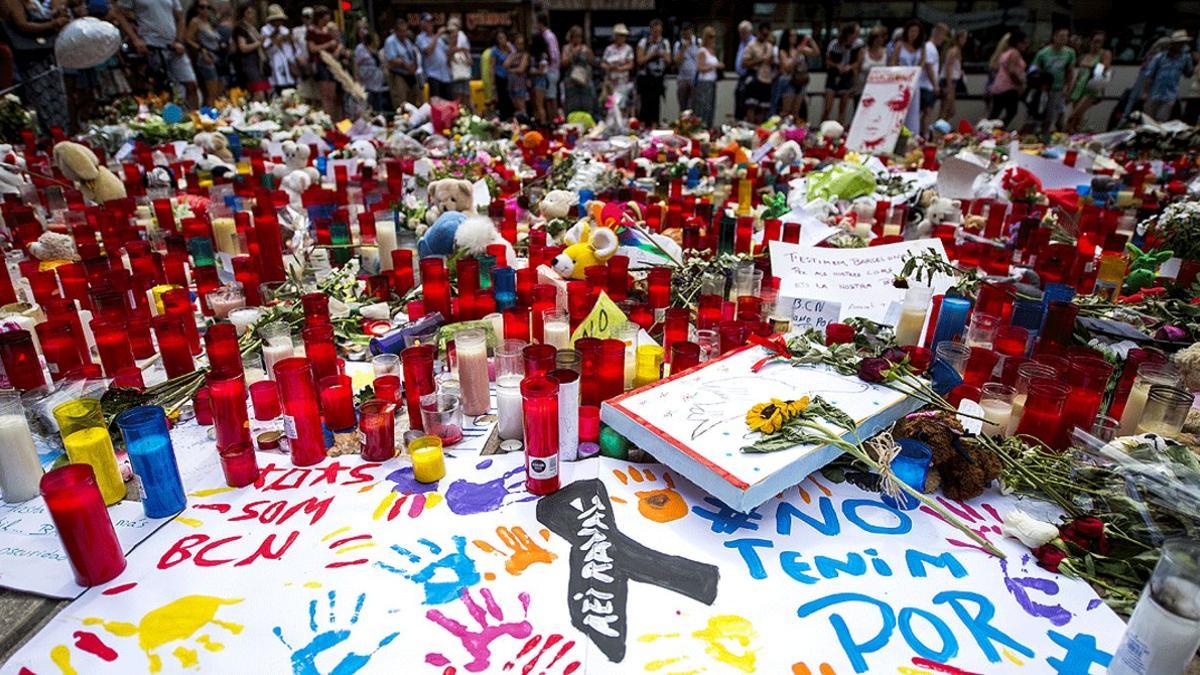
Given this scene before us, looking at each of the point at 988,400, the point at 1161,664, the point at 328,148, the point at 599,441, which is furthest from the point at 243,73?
the point at 1161,664

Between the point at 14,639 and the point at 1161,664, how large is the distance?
178 cm

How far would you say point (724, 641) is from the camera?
1103mm

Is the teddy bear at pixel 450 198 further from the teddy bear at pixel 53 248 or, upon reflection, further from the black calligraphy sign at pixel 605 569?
the black calligraphy sign at pixel 605 569

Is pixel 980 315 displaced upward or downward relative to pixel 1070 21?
downward

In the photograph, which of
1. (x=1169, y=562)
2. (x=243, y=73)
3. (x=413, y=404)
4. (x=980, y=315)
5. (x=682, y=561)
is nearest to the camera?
(x=1169, y=562)

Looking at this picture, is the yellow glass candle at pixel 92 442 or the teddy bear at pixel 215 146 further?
the teddy bear at pixel 215 146

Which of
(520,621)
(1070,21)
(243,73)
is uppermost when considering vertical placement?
(1070,21)

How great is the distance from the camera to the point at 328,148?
534 cm

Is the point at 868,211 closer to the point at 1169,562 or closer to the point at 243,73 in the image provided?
the point at 1169,562

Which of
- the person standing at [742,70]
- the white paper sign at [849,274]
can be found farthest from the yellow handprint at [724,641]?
the person standing at [742,70]

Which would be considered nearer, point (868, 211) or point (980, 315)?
point (980, 315)

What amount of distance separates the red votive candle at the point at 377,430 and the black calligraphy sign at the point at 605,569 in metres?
0.42

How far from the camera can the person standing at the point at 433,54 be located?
342 inches

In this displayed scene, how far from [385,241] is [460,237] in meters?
0.41
